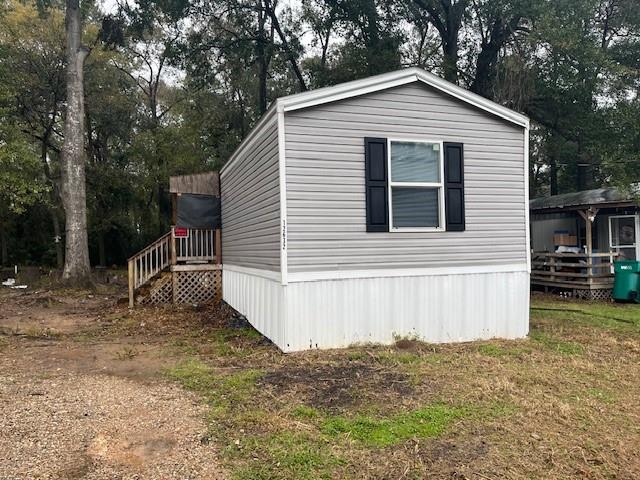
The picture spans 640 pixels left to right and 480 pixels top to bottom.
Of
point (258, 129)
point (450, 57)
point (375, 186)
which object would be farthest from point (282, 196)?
point (450, 57)

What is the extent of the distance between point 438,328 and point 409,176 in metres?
2.14

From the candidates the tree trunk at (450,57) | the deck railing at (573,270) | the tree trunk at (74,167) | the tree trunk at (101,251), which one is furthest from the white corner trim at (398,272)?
the tree trunk at (101,251)

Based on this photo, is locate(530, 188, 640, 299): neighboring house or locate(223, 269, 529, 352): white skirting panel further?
locate(530, 188, 640, 299): neighboring house

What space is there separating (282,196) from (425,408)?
119 inches

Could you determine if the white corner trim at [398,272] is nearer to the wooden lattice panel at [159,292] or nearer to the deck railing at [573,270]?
the deck railing at [573,270]

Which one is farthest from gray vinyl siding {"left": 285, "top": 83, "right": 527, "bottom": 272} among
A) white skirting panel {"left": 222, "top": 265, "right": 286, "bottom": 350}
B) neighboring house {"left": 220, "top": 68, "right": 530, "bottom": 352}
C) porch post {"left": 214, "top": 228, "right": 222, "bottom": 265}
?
porch post {"left": 214, "top": 228, "right": 222, "bottom": 265}

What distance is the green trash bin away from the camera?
434 inches

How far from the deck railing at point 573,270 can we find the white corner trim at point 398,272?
5907 mm

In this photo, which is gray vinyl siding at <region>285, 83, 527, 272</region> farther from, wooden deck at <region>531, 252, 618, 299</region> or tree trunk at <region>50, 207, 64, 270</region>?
tree trunk at <region>50, 207, 64, 270</region>

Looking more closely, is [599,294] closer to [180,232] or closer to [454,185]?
[454,185]

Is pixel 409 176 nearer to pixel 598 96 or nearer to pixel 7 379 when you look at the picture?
pixel 7 379

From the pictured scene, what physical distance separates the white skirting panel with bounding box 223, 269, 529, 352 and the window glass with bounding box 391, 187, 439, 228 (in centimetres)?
75

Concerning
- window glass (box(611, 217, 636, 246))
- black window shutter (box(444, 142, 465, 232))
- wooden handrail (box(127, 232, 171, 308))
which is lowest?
wooden handrail (box(127, 232, 171, 308))

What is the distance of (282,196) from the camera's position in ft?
19.3
